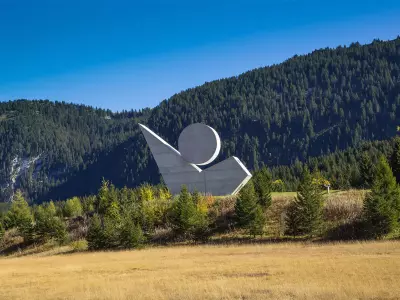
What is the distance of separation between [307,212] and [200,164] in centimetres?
946

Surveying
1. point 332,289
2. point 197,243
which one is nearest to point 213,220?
point 197,243

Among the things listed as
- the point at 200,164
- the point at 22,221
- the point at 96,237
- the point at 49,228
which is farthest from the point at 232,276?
the point at 22,221

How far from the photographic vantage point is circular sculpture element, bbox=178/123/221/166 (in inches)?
1361

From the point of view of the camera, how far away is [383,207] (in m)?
28.0

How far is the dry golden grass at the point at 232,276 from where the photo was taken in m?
13.5

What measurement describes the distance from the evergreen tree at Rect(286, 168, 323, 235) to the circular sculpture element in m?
6.82

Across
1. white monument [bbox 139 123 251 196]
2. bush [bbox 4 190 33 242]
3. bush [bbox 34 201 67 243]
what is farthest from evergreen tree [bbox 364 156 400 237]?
bush [bbox 4 190 33 242]

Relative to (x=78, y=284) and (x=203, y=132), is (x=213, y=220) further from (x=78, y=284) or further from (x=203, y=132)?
(x=78, y=284)

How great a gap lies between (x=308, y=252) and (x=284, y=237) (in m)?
7.23

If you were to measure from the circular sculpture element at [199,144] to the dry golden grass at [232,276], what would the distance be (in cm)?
981

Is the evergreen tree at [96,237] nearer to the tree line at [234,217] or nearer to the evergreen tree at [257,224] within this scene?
the tree line at [234,217]

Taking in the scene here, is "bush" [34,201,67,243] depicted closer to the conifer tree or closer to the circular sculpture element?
the conifer tree

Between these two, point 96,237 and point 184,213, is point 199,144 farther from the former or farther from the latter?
point 96,237

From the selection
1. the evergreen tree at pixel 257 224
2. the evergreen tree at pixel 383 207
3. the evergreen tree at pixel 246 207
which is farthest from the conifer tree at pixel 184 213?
the evergreen tree at pixel 383 207
